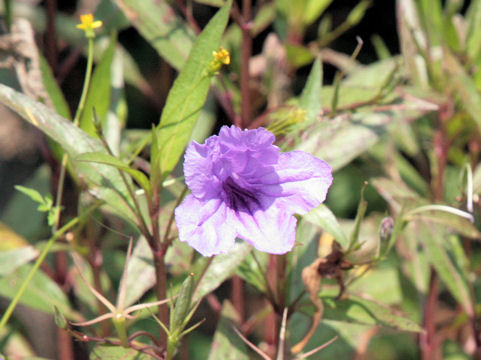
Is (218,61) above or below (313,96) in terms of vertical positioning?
above

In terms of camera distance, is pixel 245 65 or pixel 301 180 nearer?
pixel 301 180

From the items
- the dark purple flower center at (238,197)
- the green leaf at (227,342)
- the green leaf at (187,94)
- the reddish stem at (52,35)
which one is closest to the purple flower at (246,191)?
the dark purple flower center at (238,197)

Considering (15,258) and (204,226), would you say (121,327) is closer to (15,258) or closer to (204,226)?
(204,226)

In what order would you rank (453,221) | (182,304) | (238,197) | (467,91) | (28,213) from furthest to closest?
(28,213), (467,91), (453,221), (238,197), (182,304)

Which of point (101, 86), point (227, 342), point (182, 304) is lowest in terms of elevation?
point (227, 342)

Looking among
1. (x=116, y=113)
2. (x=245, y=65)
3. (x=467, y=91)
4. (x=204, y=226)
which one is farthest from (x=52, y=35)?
(x=467, y=91)

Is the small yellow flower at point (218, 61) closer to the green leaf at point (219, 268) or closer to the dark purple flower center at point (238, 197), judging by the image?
the dark purple flower center at point (238, 197)

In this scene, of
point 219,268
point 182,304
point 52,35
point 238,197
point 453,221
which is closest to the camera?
point 182,304

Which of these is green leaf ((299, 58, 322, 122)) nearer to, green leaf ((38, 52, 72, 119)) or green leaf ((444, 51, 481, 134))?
green leaf ((444, 51, 481, 134))
